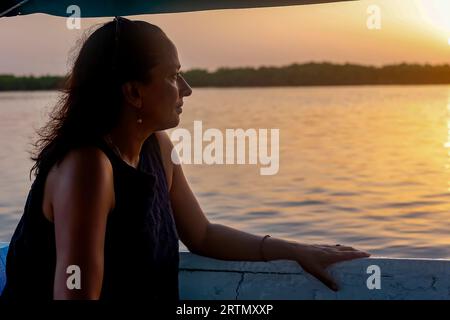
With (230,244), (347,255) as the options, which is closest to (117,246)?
(230,244)

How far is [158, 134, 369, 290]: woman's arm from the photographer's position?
2389 mm

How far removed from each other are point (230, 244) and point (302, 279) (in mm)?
272

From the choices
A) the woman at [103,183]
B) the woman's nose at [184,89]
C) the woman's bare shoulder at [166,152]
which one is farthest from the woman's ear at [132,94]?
the woman's bare shoulder at [166,152]

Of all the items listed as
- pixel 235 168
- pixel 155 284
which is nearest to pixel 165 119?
pixel 155 284

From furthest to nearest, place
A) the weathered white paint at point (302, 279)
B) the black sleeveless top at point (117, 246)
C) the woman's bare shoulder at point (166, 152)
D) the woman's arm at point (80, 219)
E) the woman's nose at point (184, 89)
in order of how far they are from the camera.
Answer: the weathered white paint at point (302, 279), the woman's bare shoulder at point (166, 152), the woman's nose at point (184, 89), the black sleeveless top at point (117, 246), the woman's arm at point (80, 219)

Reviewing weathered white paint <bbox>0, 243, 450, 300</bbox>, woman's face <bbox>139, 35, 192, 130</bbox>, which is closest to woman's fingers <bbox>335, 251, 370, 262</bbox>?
weathered white paint <bbox>0, 243, 450, 300</bbox>

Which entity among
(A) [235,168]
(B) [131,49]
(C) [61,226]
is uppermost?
(A) [235,168]

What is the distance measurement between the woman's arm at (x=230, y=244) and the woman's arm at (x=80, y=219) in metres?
0.53

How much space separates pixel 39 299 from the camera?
1.98m

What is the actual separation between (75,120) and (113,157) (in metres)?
0.13

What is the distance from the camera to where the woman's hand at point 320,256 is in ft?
7.77

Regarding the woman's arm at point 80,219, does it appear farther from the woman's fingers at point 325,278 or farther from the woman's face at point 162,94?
the woman's fingers at point 325,278
